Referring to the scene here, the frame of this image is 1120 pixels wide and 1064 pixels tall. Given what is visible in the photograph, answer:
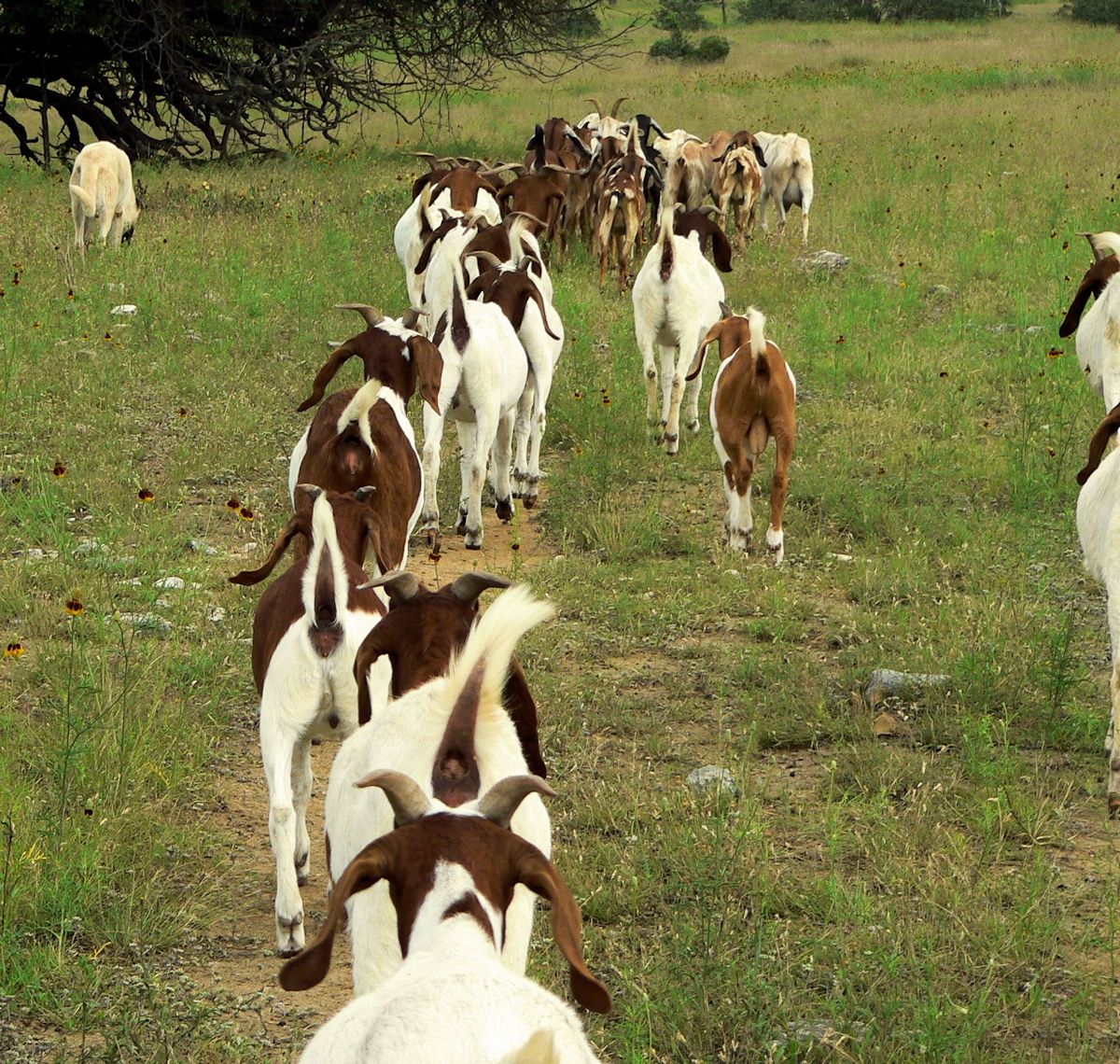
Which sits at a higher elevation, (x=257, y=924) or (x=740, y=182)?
(x=740, y=182)

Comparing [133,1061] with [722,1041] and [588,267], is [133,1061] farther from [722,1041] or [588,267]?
[588,267]

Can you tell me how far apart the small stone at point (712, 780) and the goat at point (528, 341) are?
417 cm

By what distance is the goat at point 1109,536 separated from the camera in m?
5.70

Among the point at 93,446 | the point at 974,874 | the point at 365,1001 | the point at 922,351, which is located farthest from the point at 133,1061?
the point at 922,351

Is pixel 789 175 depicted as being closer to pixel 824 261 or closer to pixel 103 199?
pixel 824 261

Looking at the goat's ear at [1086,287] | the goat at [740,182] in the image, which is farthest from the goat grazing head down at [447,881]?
the goat at [740,182]

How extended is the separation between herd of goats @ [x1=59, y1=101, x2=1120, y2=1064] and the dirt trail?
0.14 meters

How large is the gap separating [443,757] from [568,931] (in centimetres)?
82

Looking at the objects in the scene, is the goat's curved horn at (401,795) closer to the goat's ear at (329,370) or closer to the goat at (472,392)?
the goat's ear at (329,370)

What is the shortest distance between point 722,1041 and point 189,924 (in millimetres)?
1744

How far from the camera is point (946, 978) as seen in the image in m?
4.44

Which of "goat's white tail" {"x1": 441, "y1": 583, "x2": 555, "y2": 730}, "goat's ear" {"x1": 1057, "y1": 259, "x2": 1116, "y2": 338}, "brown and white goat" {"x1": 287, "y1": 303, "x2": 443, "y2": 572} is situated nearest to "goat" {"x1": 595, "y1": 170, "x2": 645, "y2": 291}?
"goat's ear" {"x1": 1057, "y1": 259, "x2": 1116, "y2": 338}

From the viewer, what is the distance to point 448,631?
4.55m

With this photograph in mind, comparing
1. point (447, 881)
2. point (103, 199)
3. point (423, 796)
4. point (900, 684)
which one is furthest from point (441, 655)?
point (103, 199)
